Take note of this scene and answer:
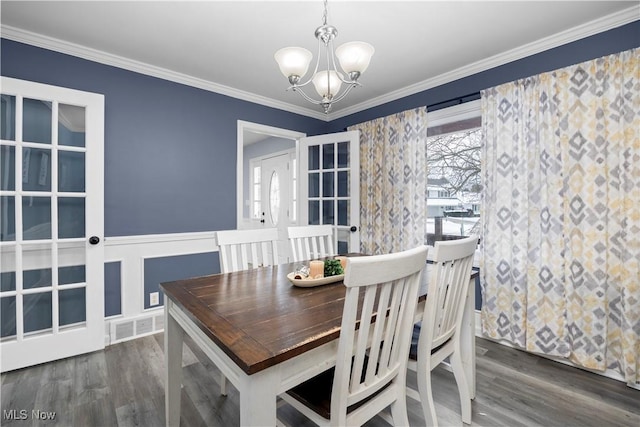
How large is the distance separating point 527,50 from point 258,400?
10.0ft

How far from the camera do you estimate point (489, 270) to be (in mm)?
2572

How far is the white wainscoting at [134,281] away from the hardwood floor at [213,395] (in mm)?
324

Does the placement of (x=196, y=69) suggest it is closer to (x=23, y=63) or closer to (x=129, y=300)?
(x=23, y=63)

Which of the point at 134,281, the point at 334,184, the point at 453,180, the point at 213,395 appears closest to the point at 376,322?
the point at 213,395

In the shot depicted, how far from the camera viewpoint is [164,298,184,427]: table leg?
1.45 metres

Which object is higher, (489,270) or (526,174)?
(526,174)

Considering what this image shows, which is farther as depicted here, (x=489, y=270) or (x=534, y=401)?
(x=489, y=270)

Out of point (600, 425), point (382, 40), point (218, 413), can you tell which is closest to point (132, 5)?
point (382, 40)

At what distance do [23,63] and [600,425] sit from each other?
446cm

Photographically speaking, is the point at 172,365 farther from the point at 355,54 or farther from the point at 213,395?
the point at 355,54

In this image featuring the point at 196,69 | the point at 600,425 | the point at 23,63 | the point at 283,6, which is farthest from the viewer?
the point at 196,69

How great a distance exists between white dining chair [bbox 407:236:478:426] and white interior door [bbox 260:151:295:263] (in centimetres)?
362

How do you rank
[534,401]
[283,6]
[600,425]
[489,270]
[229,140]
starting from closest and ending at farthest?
[600,425]
[534,401]
[283,6]
[489,270]
[229,140]

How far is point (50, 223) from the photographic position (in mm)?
2238
